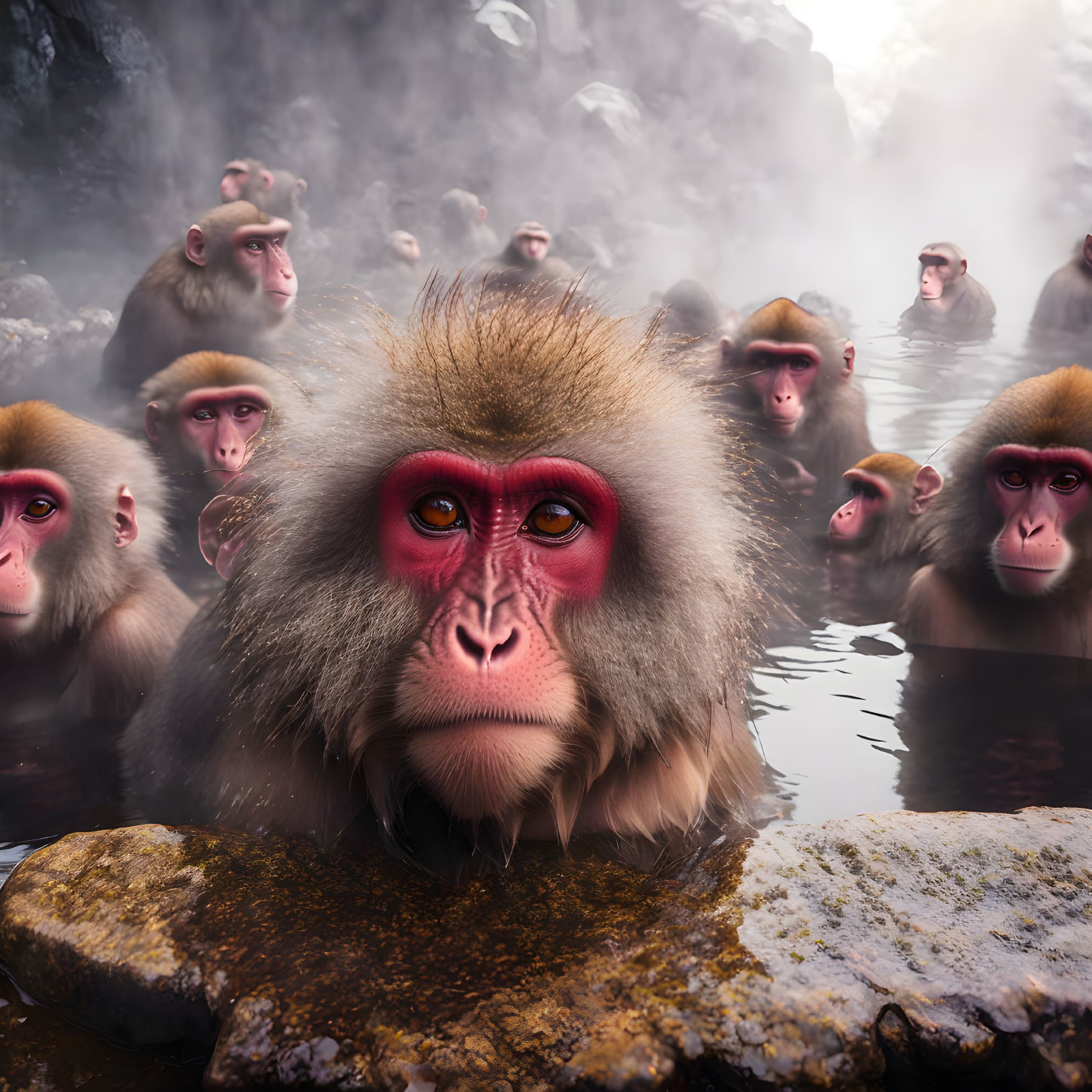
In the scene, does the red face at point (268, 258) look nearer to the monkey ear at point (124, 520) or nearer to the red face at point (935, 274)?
the monkey ear at point (124, 520)

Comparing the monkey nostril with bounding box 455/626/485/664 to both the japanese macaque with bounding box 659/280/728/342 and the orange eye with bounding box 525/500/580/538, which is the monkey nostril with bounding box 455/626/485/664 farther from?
the japanese macaque with bounding box 659/280/728/342

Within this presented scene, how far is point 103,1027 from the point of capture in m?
1.67

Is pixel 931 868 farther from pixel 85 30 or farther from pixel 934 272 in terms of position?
pixel 85 30

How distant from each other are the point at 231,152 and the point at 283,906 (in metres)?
13.4

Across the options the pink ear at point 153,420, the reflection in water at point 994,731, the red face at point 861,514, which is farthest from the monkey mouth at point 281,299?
the reflection in water at point 994,731

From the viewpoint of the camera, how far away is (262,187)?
12367 mm

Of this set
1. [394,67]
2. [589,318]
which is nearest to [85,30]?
[394,67]

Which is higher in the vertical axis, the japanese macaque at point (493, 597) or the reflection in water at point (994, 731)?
the japanese macaque at point (493, 597)

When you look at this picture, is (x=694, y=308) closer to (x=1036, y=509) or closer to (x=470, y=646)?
(x=1036, y=509)

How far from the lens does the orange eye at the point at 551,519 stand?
181cm

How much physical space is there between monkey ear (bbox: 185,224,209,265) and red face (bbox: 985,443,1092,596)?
5.53 meters

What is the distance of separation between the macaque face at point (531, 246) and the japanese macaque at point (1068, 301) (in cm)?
494

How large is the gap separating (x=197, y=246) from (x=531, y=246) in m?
4.67

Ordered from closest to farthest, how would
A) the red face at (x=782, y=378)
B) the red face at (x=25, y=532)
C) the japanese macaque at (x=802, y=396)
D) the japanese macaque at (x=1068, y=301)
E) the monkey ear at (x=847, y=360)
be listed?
1. the red face at (x=25, y=532)
2. the red face at (x=782, y=378)
3. the japanese macaque at (x=802, y=396)
4. the monkey ear at (x=847, y=360)
5. the japanese macaque at (x=1068, y=301)
